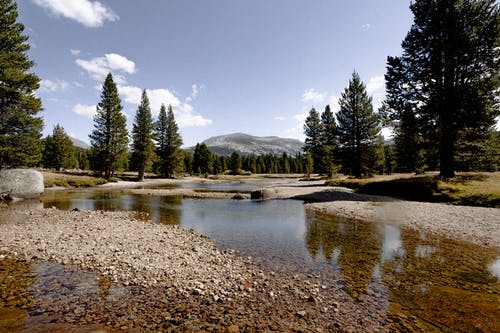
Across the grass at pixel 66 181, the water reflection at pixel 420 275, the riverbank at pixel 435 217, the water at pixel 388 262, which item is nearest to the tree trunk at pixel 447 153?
the riverbank at pixel 435 217

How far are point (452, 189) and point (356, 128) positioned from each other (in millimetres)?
24962

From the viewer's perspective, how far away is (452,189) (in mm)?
20203

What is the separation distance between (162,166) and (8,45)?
43.6 m

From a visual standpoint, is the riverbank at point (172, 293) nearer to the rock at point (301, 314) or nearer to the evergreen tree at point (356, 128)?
the rock at point (301, 314)

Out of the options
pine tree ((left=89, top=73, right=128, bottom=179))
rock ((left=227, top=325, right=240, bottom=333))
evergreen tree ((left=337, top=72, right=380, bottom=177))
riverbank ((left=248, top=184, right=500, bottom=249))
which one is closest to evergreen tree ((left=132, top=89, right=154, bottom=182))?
pine tree ((left=89, top=73, right=128, bottom=179))

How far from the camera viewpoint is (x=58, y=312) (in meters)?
5.46

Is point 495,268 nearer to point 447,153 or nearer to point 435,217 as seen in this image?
point 435,217

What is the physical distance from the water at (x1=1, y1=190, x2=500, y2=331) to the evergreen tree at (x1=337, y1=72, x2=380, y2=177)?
3038cm

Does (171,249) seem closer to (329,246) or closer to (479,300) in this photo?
(329,246)

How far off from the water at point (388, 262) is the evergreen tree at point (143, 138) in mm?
47794

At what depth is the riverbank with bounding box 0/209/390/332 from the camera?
5234mm

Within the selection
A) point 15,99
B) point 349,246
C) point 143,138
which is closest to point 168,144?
point 143,138

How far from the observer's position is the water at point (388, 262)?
5.89 m

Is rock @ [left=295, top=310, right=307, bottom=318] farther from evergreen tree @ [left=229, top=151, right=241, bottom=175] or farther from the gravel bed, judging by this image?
evergreen tree @ [left=229, top=151, right=241, bottom=175]
